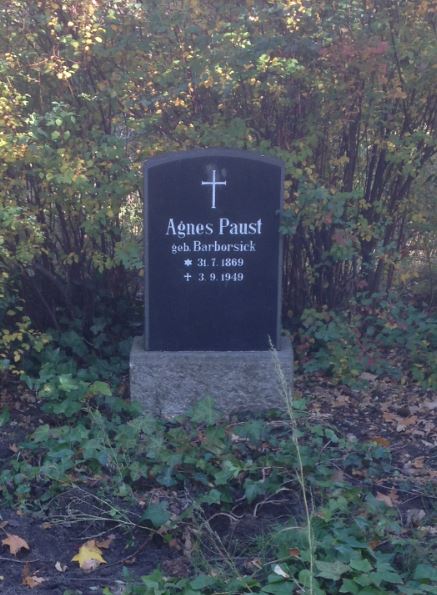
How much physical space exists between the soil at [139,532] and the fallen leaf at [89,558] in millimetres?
29

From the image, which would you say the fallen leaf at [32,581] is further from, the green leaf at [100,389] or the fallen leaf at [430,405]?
the fallen leaf at [430,405]

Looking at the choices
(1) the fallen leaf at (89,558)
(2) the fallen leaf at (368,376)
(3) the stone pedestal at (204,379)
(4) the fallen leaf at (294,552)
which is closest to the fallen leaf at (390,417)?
(2) the fallen leaf at (368,376)

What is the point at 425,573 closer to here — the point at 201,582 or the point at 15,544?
the point at 201,582

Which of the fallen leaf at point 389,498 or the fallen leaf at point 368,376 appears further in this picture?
the fallen leaf at point 368,376

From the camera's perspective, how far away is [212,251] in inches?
228

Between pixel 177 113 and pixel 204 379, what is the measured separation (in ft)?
6.46

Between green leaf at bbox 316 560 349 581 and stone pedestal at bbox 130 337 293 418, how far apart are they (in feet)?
7.23

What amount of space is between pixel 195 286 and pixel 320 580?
2.60m

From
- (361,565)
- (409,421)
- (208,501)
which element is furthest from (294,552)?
(409,421)

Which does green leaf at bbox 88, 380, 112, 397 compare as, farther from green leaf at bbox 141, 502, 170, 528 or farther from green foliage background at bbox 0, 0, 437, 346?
green leaf at bbox 141, 502, 170, 528

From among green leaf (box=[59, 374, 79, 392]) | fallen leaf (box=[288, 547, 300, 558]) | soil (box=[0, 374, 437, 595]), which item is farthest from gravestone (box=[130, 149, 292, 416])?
fallen leaf (box=[288, 547, 300, 558])

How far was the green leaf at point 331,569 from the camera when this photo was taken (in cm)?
351

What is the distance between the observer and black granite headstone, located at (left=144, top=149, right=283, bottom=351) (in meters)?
5.70

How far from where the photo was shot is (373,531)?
3934 mm
